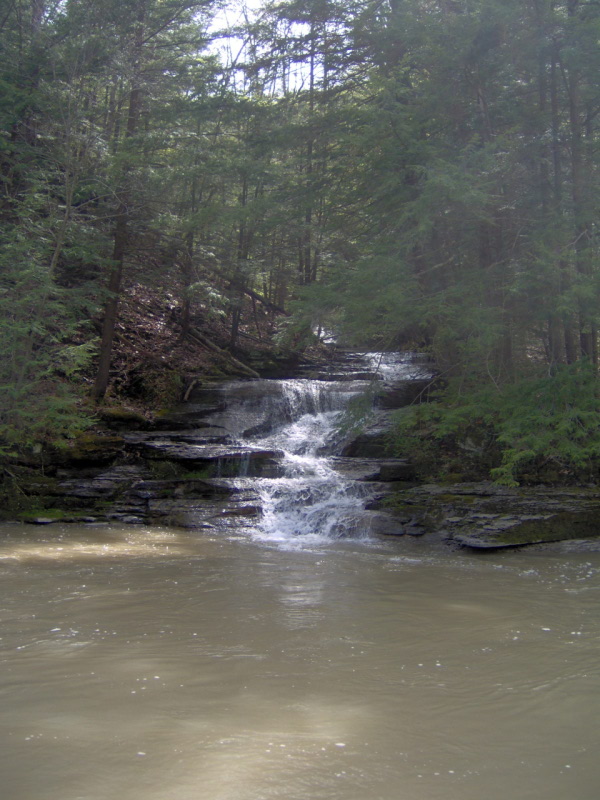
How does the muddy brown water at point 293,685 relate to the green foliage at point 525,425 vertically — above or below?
below

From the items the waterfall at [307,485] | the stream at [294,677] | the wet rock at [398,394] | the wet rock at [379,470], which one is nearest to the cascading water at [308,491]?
the waterfall at [307,485]

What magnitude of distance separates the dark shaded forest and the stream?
3987 mm

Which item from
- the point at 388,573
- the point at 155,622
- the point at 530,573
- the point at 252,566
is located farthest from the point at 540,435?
the point at 155,622

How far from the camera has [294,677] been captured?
4.15 meters

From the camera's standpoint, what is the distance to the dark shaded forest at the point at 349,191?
35.6ft

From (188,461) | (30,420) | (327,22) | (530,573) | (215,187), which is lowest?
(530,573)

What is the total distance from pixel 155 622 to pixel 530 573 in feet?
16.1

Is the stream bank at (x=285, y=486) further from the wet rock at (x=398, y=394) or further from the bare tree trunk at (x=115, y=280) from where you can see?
the bare tree trunk at (x=115, y=280)

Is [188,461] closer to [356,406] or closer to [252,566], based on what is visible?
[356,406]

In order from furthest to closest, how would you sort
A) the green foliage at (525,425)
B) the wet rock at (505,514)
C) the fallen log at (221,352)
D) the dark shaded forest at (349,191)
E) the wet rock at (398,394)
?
the fallen log at (221,352)
the wet rock at (398,394)
the dark shaded forest at (349,191)
the green foliage at (525,425)
the wet rock at (505,514)

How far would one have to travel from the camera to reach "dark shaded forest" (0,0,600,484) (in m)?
10.8

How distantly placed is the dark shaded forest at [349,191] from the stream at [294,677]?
399 cm

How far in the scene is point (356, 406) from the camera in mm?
11906

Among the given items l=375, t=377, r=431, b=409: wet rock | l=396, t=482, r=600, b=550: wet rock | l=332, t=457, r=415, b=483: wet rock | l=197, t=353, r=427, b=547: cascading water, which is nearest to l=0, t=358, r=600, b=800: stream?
l=396, t=482, r=600, b=550: wet rock
